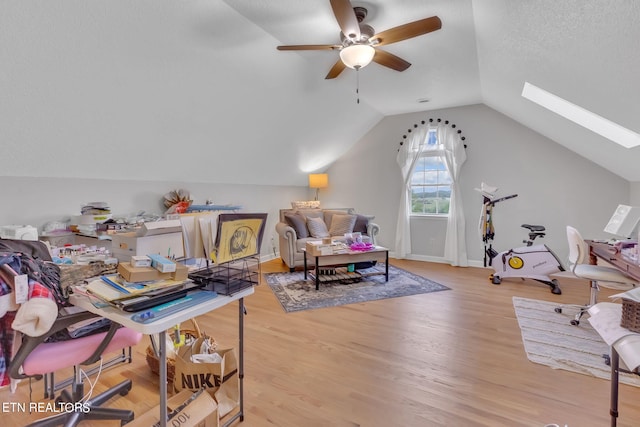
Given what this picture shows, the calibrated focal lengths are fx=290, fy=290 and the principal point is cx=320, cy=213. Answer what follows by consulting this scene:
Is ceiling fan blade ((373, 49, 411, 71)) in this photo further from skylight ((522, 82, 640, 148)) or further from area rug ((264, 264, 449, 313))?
area rug ((264, 264, 449, 313))

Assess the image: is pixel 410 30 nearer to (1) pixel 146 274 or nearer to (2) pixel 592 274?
(1) pixel 146 274

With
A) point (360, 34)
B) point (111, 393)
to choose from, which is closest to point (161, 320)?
point (111, 393)

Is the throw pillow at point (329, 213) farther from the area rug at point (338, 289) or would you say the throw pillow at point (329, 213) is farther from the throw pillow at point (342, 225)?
the area rug at point (338, 289)

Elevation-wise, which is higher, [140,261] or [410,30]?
[410,30]

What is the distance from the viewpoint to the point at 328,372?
6.26 feet

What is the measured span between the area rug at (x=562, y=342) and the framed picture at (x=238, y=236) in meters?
2.11

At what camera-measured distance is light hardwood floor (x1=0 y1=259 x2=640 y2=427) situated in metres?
1.53

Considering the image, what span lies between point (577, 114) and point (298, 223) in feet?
11.6

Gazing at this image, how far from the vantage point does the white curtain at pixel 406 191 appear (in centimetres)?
493

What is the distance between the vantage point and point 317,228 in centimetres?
457

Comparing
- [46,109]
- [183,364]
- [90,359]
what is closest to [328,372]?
[183,364]

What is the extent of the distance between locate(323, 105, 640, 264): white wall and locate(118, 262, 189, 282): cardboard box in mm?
4441

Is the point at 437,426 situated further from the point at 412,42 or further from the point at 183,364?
the point at 412,42

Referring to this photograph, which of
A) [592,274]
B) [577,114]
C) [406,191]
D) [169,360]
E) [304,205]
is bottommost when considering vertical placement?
[169,360]
